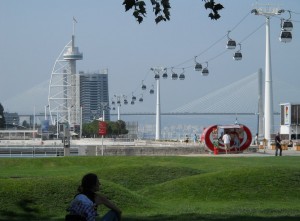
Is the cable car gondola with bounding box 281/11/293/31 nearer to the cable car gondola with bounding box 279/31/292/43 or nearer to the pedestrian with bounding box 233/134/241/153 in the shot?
the cable car gondola with bounding box 279/31/292/43

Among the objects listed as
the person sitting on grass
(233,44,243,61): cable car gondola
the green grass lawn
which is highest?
(233,44,243,61): cable car gondola

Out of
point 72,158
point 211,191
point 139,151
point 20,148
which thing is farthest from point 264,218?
point 20,148

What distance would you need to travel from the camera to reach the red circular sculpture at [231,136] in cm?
4519

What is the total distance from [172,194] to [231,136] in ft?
87.8

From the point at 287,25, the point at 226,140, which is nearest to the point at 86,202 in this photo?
the point at 287,25

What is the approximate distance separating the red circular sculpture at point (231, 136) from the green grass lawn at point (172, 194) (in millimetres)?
21675

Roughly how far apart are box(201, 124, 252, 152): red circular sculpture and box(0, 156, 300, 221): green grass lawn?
21.7 meters

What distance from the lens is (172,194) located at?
19.1 metres

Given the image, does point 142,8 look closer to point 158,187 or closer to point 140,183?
point 158,187

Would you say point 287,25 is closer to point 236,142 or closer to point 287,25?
point 287,25

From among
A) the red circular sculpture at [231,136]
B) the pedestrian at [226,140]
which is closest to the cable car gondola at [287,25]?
the pedestrian at [226,140]

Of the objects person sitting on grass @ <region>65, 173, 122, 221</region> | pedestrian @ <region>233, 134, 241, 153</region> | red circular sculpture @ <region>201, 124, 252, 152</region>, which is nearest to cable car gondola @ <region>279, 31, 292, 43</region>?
red circular sculpture @ <region>201, 124, 252, 152</region>

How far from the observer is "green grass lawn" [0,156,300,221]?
15828 millimetres

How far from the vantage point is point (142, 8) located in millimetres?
10477
